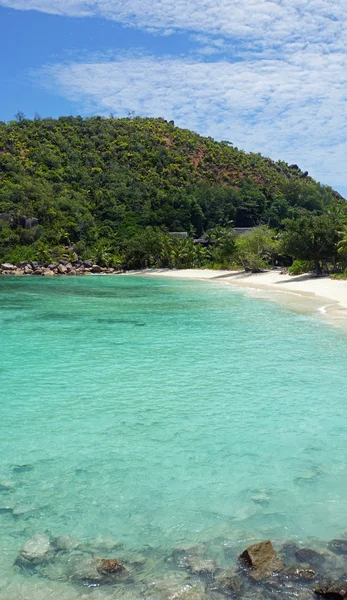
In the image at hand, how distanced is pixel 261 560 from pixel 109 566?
4.76 ft

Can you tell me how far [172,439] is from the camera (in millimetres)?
8164

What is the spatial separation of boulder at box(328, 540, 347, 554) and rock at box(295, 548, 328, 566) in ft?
0.62

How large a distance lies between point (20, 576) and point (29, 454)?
2958mm

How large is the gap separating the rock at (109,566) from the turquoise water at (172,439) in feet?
1.22

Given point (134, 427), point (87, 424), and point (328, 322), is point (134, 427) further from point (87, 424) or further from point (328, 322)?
point (328, 322)

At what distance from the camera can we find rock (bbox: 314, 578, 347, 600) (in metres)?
4.20

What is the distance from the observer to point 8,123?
104812 mm

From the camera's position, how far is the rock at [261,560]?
4.60m

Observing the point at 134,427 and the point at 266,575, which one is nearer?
the point at 266,575

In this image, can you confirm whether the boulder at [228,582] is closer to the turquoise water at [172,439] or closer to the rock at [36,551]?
the turquoise water at [172,439]

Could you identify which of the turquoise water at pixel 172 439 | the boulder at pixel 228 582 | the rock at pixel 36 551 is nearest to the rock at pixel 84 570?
the rock at pixel 36 551

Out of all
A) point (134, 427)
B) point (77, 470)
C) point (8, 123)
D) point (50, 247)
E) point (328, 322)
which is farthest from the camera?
point (8, 123)

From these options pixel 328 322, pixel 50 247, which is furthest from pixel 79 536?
pixel 50 247

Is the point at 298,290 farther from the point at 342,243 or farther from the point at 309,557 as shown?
the point at 309,557
